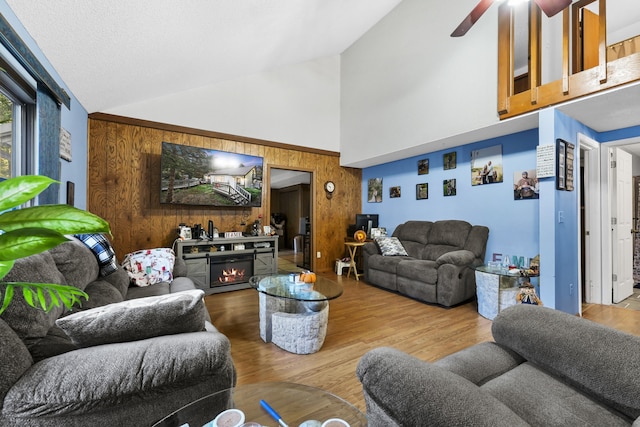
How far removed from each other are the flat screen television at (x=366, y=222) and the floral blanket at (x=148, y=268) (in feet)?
11.9

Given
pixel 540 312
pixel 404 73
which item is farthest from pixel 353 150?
pixel 540 312

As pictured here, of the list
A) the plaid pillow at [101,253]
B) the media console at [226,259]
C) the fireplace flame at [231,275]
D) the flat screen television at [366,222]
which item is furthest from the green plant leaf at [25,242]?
the flat screen television at [366,222]

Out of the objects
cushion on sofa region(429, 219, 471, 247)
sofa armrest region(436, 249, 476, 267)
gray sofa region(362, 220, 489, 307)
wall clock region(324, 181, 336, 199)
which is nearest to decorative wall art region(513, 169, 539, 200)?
gray sofa region(362, 220, 489, 307)

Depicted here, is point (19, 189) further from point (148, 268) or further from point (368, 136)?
point (368, 136)

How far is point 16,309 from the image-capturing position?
1.04 m

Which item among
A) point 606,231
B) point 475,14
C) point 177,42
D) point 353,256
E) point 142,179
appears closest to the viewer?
point 475,14

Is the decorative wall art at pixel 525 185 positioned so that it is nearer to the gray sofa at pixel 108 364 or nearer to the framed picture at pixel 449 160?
the framed picture at pixel 449 160

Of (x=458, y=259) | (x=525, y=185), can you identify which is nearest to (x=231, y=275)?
(x=458, y=259)

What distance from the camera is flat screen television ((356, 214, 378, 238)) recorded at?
18.4 ft

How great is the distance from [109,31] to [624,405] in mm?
3525

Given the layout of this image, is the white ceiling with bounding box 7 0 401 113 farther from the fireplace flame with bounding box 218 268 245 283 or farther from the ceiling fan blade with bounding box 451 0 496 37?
the fireplace flame with bounding box 218 268 245 283

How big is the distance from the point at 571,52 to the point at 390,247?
3.10m

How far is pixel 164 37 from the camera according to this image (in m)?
2.46

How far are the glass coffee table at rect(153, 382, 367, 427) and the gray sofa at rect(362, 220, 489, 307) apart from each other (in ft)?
9.00
